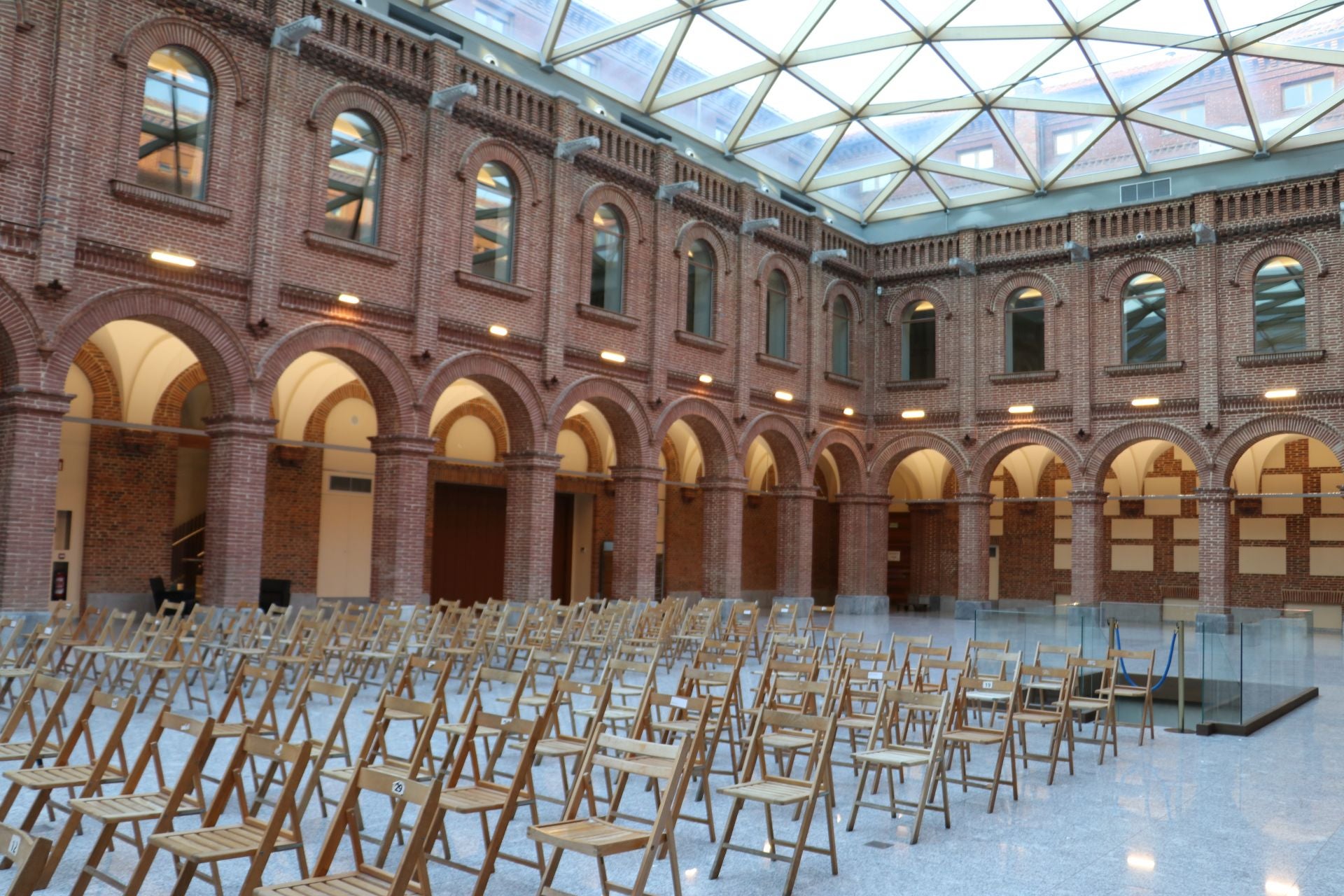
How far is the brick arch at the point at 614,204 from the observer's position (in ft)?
65.1

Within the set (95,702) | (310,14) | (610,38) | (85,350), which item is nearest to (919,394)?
(610,38)

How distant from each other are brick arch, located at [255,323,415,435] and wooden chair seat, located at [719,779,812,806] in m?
11.3

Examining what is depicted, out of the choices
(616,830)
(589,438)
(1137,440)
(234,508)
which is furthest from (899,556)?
(616,830)

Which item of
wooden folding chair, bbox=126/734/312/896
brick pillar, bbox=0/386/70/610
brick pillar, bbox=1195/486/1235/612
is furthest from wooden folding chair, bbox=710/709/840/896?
brick pillar, bbox=1195/486/1235/612

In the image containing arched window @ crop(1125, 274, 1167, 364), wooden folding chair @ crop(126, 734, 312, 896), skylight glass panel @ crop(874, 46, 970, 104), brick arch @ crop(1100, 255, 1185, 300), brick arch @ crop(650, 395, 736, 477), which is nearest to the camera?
wooden folding chair @ crop(126, 734, 312, 896)

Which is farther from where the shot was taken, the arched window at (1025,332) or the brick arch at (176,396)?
the arched window at (1025,332)

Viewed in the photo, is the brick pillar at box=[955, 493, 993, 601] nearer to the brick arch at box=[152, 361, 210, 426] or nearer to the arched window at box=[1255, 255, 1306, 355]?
the arched window at box=[1255, 255, 1306, 355]

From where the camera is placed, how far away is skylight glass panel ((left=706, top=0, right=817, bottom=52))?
63.5 feet

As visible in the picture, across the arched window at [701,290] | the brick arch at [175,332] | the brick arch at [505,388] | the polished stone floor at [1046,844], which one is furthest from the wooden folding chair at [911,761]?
the arched window at [701,290]

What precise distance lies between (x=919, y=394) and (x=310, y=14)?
54.6 feet

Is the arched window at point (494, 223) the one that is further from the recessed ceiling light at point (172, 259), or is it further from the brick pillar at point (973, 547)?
the brick pillar at point (973, 547)

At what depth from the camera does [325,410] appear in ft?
66.9

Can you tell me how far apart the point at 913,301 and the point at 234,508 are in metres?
17.8

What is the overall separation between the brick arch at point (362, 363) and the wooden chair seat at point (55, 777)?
399 inches
